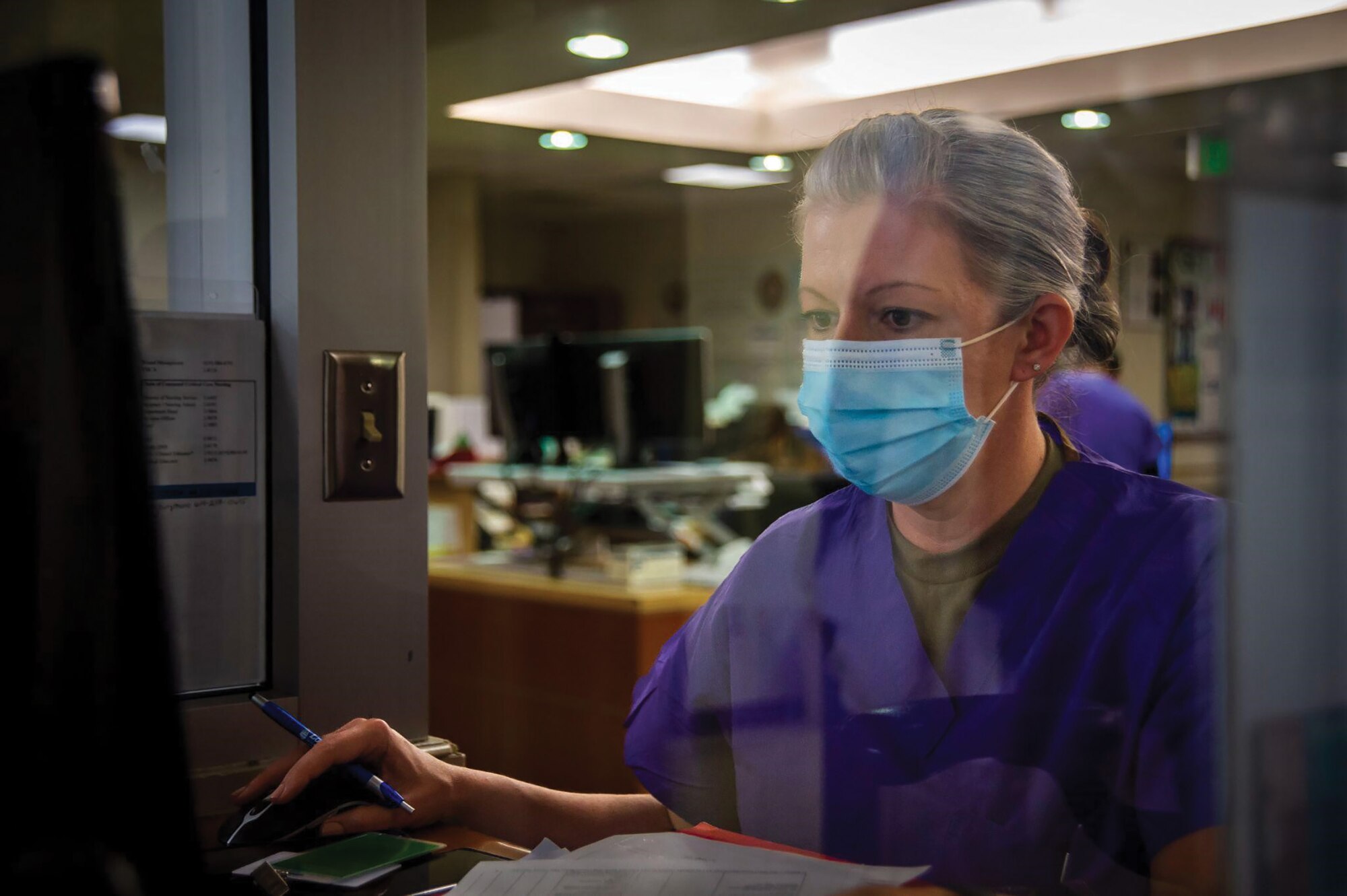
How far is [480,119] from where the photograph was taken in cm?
156

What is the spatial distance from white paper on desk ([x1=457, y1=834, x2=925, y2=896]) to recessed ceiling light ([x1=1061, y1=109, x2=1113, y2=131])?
614mm

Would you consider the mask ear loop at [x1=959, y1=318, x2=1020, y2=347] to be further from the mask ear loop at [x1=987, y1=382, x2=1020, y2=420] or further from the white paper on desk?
the white paper on desk

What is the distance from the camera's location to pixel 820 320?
3.02 ft

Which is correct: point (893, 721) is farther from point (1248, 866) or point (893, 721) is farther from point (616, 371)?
point (616, 371)

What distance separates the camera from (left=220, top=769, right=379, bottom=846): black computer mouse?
90 cm

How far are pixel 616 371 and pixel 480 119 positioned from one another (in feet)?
8.09

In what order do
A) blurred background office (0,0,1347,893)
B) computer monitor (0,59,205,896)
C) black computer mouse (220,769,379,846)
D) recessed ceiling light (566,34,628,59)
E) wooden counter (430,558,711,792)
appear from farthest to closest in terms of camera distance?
wooden counter (430,558,711,792) < recessed ceiling light (566,34,628,59) < black computer mouse (220,769,379,846) < blurred background office (0,0,1347,893) < computer monitor (0,59,205,896)

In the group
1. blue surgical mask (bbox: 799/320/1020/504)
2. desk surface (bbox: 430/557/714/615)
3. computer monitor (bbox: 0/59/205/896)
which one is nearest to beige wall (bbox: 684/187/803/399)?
blue surgical mask (bbox: 799/320/1020/504)

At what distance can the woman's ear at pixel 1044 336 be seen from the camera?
86 centimetres

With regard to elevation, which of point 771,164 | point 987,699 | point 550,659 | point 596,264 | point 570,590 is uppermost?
point 596,264

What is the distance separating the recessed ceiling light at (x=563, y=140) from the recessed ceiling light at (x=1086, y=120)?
695 millimetres

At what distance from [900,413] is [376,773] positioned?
53 centimetres

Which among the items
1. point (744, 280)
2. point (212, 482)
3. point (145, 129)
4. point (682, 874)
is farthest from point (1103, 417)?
point (744, 280)

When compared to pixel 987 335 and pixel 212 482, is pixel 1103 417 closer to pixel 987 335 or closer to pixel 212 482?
pixel 987 335
